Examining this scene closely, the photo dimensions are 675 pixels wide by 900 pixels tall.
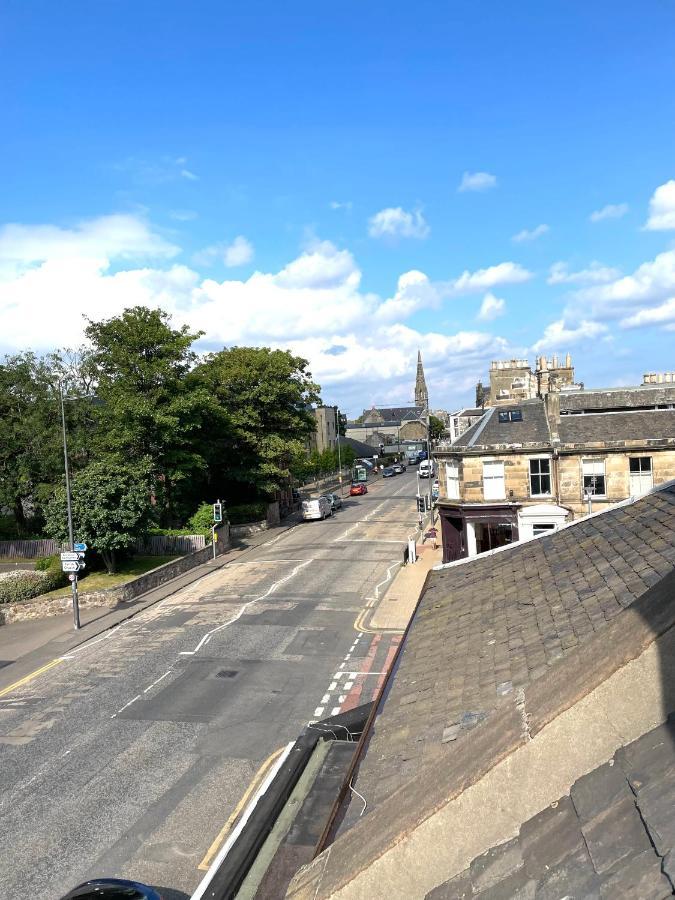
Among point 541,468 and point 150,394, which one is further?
point 150,394

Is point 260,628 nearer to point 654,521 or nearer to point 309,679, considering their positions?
point 309,679

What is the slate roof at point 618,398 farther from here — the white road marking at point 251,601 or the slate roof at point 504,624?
the slate roof at point 504,624

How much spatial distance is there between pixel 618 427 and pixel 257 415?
93.7 feet

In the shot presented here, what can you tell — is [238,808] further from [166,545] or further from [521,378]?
[521,378]

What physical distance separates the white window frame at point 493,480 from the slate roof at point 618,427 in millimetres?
3543

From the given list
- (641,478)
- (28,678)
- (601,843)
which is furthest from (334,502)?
(601,843)

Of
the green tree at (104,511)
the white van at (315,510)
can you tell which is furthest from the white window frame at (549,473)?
the white van at (315,510)

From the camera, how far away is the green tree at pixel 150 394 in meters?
41.0

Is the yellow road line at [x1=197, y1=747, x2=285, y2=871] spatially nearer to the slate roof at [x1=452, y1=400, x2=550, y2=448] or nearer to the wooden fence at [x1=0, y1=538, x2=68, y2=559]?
the slate roof at [x1=452, y1=400, x2=550, y2=448]

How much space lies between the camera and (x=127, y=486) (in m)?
35.1

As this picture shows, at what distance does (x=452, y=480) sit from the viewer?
35406 millimetres

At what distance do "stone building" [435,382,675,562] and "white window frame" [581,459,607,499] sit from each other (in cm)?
5

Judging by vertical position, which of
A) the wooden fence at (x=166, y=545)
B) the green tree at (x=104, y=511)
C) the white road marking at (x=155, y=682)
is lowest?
the white road marking at (x=155, y=682)

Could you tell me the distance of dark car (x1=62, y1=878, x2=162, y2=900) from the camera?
31.4 feet
